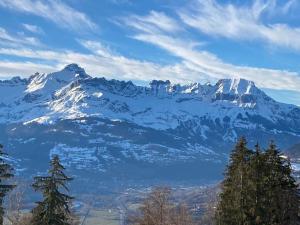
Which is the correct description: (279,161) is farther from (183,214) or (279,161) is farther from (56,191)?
(183,214)

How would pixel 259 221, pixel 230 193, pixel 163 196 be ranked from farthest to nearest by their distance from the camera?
pixel 163 196 < pixel 230 193 < pixel 259 221

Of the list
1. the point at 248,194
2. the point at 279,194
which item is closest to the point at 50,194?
the point at 248,194

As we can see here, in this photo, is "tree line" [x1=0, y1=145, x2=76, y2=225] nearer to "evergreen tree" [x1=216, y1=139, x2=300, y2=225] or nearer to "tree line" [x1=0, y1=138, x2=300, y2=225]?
"tree line" [x1=0, y1=138, x2=300, y2=225]

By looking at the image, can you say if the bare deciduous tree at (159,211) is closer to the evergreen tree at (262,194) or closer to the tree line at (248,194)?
the tree line at (248,194)

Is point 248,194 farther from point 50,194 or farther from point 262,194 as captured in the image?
point 50,194

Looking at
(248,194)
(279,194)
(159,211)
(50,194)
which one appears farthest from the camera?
(159,211)

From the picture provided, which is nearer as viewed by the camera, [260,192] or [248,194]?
[260,192]

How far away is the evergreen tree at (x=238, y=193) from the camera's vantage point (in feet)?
178

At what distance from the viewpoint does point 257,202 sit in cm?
5350

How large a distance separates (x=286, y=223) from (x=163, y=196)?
25505 millimetres

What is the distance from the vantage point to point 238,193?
55.2 m

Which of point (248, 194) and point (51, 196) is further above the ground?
point (248, 194)

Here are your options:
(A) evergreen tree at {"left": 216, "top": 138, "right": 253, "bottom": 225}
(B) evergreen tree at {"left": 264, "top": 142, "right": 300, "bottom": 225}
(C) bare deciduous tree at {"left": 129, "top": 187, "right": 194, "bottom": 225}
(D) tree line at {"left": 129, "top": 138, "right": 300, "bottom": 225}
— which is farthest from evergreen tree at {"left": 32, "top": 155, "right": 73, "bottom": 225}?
(C) bare deciduous tree at {"left": 129, "top": 187, "right": 194, "bottom": 225}

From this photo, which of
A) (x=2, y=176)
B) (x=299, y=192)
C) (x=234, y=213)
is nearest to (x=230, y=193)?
(x=234, y=213)
